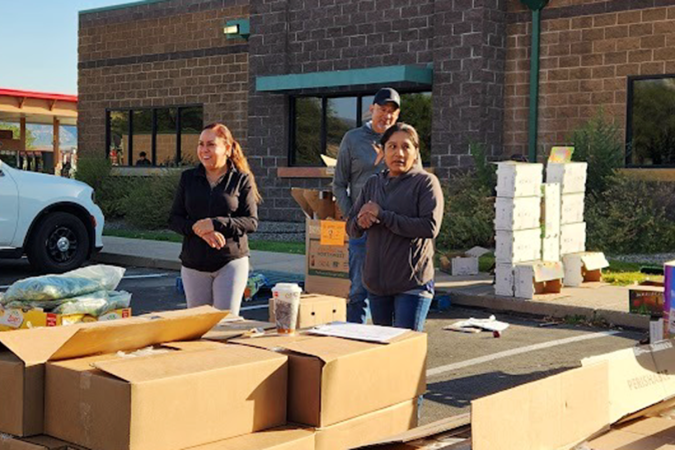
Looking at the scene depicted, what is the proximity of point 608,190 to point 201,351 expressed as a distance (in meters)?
13.3

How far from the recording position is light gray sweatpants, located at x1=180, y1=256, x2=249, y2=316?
616cm

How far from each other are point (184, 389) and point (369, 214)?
2.56 metres

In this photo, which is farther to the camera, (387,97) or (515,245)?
(515,245)

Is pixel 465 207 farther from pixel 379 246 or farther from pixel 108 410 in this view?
pixel 108 410

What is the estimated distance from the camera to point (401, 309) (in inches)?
219

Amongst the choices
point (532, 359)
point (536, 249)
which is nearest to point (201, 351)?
point (532, 359)

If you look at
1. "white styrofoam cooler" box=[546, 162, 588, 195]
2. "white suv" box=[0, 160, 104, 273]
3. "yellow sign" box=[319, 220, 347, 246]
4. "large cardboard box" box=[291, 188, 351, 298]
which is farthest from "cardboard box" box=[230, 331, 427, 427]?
"white suv" box=[0, 160, 104, 273]

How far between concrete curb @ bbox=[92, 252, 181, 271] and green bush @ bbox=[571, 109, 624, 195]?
276 inches

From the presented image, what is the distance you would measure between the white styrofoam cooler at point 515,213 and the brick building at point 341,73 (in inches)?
255

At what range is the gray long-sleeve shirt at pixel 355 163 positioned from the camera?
7281 mm

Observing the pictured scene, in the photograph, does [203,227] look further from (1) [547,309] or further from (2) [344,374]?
(1) [547,309]

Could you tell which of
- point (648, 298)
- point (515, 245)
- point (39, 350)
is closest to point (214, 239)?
point (39, 350)

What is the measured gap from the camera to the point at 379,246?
5.63 m

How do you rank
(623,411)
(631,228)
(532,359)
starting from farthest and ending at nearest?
(631,228) < (532,359) < (623,411)
